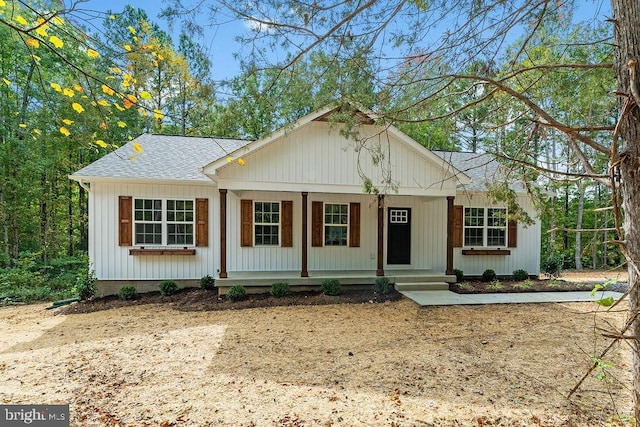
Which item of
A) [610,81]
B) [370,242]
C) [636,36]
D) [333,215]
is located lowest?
[370,242]

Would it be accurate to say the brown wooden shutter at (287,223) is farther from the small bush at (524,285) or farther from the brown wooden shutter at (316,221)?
the small bush at (524,285)

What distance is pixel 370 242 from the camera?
32.2 ft

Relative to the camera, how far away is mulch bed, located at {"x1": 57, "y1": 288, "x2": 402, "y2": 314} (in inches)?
287

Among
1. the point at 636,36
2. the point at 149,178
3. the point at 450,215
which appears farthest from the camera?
the point at 450,215

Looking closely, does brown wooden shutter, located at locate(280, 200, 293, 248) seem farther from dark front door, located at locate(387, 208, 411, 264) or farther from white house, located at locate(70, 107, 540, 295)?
dark front door, located at locate(387, 208, 411, 264)

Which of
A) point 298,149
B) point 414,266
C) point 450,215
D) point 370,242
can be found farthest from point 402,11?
point 414,266

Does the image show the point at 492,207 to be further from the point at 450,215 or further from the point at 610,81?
the point at 610,81

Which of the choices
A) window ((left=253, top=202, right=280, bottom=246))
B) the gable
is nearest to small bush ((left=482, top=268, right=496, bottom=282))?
the gable

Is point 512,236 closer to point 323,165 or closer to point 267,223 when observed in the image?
point 323,165

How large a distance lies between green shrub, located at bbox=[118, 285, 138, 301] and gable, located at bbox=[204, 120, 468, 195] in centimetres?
347

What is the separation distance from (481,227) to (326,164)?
18.5 feet

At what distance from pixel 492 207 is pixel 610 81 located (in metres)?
6.66

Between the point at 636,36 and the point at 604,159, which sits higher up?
the point at 636,36

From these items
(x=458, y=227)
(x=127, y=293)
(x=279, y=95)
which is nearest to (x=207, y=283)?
(x=127, y=293)
